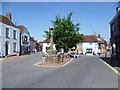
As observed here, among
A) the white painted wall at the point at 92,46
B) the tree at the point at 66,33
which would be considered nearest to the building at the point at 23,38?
the tree at the point at 66,33

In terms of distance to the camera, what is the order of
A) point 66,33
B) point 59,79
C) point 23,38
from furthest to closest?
1. point 23,38
2. point 66,33
3. point 59,79

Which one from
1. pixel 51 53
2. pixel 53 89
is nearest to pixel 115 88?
pixel 53 89

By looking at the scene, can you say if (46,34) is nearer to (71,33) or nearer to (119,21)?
(71,33)

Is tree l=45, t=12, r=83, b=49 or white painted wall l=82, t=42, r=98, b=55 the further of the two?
white painted wall l=82, t=42, r=98, b=55

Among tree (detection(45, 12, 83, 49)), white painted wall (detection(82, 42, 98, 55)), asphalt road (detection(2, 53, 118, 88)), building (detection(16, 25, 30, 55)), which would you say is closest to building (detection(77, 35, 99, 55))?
white painted wall (detection(82, 42, 98, 55))

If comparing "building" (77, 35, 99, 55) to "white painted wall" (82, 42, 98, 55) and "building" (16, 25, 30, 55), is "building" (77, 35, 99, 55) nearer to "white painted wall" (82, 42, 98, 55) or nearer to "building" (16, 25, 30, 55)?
"white painted wall" (82, 42, 98, 55)

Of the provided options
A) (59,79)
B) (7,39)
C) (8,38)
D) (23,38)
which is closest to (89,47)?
(23,38)

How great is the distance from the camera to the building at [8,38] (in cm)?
2643

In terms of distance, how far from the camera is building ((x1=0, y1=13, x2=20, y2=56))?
2643 centimetres

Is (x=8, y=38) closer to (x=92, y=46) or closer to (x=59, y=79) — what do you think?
(x=59, y=79)

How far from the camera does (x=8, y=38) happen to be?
28.9m

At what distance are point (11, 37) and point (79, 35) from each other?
13.1 metres

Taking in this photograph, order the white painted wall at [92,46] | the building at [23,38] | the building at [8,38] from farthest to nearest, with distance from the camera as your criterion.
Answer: the white painted wall at [92,46]
the building at [23,38]
the building at [8,38]

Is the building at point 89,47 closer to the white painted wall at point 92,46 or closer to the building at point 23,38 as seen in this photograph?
the white painted wall at point 92,46
